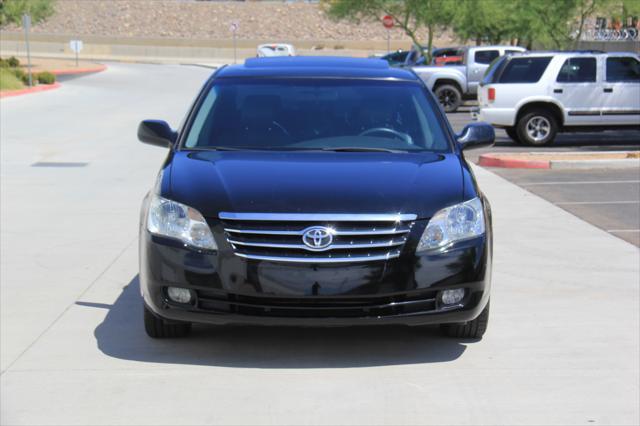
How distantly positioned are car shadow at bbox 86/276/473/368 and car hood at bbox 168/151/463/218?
91cm

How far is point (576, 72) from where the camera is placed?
20562 mm

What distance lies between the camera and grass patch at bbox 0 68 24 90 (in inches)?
1421

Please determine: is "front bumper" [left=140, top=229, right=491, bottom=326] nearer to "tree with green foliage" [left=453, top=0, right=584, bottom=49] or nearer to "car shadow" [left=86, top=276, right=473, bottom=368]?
"car shadow" [left=86, top=276, right=473, bottom=368]

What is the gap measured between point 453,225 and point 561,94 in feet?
48.6

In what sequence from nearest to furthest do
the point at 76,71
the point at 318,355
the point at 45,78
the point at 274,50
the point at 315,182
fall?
the point at 315,182 → the point at 318,355 → the point at 45,78 → the point at 76,71 → the point at 274,50

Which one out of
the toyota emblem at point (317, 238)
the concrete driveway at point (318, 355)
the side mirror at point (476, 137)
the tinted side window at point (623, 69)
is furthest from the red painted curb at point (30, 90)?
the toyota emblem at point (317, 238)

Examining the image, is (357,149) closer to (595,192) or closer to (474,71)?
(595,192)

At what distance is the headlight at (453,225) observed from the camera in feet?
19.9

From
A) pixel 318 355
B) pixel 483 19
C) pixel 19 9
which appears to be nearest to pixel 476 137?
pixel 318 355

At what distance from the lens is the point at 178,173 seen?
21.5 ft

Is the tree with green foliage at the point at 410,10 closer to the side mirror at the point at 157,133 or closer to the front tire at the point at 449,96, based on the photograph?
the front tire at the point at 449,96

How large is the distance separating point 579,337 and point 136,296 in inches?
121

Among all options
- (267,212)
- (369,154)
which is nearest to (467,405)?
(267,212)

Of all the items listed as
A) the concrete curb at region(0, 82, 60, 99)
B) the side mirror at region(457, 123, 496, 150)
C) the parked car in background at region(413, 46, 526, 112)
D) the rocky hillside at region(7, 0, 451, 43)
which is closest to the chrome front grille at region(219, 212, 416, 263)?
the side mirror at region(457, 123, 496, 150)
